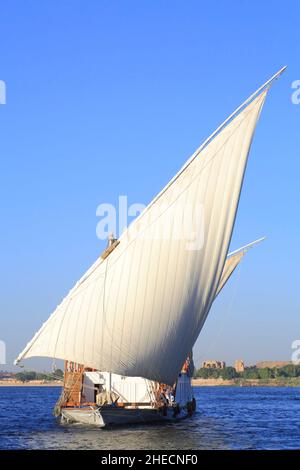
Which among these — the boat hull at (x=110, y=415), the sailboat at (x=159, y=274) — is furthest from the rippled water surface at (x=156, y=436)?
the sailboat at (x=159, y=274)

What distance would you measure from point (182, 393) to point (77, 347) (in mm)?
23004

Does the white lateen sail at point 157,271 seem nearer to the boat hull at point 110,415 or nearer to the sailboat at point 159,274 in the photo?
the sailboat at point 159,274

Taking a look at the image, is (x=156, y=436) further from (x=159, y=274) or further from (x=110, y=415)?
(x=159, y=274)

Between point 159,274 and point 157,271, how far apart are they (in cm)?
19

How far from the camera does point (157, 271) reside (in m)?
39.2

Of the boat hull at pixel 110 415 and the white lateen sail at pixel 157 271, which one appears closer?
the white lateen sail at pixel 157 271

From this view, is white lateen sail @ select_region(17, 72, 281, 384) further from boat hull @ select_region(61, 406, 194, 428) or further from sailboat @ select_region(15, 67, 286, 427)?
boat hull @ select_region(61, 406, 194, 428)

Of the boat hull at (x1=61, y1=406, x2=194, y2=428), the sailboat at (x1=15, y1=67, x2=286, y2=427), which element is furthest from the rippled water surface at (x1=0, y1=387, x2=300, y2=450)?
the sailboat at (x1=15, y1=67, x2=286, y2=427)

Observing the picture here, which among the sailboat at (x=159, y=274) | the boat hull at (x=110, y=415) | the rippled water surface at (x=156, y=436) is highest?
the sailboat at (x=159, y=274)

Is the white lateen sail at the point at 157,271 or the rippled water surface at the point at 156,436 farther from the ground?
the white lateen sail at the point at 157,271

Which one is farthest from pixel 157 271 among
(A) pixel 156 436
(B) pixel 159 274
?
(A) pixel 156 436

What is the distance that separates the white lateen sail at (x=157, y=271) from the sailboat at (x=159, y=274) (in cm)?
5

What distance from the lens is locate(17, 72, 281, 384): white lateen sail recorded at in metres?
39.2

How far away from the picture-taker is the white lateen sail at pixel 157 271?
39250 mm
